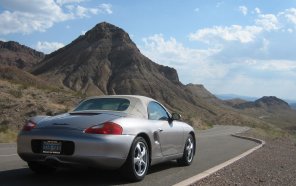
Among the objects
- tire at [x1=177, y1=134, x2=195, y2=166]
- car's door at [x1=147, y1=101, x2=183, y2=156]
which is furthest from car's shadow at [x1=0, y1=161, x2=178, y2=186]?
tire at [x1=177, y1=134, x2=195, y2=166]

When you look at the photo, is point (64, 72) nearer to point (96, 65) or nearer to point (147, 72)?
point (96, 65)

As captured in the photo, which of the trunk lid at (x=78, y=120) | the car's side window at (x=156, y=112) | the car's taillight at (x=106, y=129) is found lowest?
the car's taillight at (x=106, y=129)

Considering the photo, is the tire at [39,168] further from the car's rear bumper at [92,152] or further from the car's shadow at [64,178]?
the car's rear bumper at [92,152]

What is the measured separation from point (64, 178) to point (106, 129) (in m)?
1.32

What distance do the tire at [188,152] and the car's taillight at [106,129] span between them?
3445 millimetres

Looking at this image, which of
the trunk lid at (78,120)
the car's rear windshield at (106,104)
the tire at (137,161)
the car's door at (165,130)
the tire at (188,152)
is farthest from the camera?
the tire at (188,152)

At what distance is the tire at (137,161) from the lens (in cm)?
816

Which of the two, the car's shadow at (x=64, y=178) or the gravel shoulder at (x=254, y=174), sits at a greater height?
the car's shadow at (x=64, y=178)

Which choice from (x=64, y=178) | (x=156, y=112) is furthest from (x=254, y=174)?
(x=64, y=178)

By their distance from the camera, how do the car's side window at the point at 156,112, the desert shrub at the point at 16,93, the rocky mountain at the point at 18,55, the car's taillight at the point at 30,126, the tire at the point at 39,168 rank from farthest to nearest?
the rocky mountain at the point at 18,55, the desert shrub at the point at 16,93, the car's side window at the point at 156,112, the tire at the point at 39,168, the car's taillight at the point at 30,126

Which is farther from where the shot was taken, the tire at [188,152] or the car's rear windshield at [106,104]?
the tire at [188,152]

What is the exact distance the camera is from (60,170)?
31.8ft

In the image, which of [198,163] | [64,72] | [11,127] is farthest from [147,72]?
[198,163]

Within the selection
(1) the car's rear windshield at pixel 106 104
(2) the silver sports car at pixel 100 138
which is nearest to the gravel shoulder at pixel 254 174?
(2) the silver sports car at pixel 100 138
